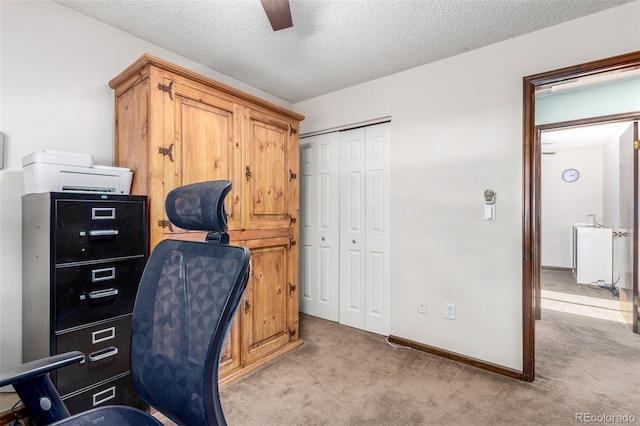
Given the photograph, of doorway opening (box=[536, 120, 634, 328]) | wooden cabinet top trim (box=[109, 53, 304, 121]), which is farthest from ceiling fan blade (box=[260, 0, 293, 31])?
doorway opening (box=[536, 120, 634, 328])

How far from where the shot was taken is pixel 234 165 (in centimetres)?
219

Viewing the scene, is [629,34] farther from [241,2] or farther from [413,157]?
[241,2]

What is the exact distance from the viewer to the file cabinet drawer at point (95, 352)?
1.41m

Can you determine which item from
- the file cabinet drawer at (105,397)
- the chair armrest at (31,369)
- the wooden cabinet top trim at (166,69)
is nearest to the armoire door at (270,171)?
the wooden cabinet top trim at (166,69)

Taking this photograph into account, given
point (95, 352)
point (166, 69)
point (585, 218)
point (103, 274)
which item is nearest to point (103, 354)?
point (95, 352)

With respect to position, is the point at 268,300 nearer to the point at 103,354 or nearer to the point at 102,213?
the point at 103,354

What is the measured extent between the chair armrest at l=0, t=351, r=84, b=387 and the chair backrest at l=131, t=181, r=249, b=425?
0.18m

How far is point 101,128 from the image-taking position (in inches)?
80.0

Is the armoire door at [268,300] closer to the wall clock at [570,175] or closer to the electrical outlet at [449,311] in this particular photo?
the electrical outlet at [449,311]

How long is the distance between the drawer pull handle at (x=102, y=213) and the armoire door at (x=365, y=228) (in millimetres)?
2175

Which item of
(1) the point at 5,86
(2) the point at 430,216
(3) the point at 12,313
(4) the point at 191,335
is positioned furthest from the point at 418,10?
(3) the point at 12,313

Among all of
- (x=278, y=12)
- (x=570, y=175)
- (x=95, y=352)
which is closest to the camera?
(x=278, y=12)

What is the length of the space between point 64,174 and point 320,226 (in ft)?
7.80

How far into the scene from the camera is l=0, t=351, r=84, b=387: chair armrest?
773mm
